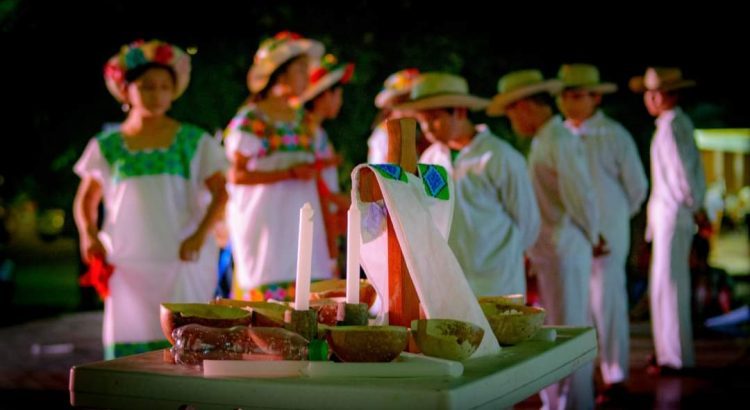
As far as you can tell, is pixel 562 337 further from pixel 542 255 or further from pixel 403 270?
pixel 542 255

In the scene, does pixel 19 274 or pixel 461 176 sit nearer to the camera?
pixel 461 176

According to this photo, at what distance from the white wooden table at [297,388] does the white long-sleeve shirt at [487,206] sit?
229cm

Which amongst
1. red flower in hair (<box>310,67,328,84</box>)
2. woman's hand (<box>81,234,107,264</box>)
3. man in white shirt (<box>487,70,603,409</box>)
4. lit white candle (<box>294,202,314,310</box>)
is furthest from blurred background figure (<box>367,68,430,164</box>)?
lit white candle (<box>294,202,314,310</box>)

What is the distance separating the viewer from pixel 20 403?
19.8ft

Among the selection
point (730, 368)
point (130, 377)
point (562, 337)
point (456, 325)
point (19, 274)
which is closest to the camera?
point (130, 377)

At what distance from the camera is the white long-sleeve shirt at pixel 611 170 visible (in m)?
6.42

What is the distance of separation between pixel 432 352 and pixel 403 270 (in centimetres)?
27

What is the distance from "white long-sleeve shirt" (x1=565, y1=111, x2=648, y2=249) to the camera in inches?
253

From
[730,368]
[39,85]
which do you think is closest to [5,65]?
[39,85]

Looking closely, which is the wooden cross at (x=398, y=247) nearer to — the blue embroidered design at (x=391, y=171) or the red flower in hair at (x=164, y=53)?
the blue embroidered design at (x=391, y=171)

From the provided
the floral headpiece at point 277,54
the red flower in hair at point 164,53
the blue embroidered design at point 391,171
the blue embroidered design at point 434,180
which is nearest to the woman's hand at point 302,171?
the floral headpiece at point 277,54

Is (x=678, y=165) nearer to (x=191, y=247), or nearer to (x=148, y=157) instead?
(x=191, y=247)

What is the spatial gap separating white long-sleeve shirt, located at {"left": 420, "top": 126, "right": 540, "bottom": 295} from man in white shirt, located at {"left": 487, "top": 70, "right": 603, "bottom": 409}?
70cm

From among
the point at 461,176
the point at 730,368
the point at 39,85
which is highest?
the point at 39,85
